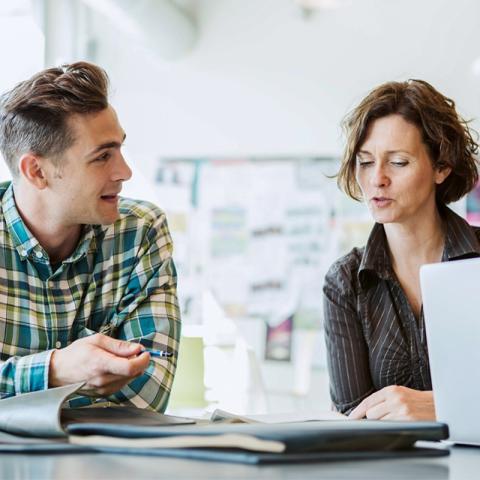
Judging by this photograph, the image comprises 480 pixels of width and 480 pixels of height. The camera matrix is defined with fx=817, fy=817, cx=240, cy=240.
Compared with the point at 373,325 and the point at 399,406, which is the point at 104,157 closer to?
the point at 373,325

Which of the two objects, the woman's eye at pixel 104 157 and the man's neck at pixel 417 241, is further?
the man's neck at pixel 417 241

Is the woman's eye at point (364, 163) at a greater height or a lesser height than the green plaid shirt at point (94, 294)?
greater

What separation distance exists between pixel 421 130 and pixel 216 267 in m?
2.00

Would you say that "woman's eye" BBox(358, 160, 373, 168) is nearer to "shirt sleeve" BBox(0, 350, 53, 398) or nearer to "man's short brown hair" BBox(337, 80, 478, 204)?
"man's short brown hair" BBox(337, 80, 478, 204)

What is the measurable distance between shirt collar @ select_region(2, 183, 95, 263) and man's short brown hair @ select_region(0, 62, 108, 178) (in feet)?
0.40

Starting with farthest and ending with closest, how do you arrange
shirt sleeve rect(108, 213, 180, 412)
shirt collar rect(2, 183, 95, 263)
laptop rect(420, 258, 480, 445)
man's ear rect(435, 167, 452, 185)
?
man's ear rect(435, 167, 452, 185) < shirt collar rect(2, 183, 95, 263) < shirt sleeve rect(108, 213, 180, 412) < laptop rect(420, 258, 480, 445)

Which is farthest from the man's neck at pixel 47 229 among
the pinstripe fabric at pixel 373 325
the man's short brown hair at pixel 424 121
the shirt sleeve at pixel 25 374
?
the man's short brown hair at pixel 424 121

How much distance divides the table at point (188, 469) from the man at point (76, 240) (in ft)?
2.17

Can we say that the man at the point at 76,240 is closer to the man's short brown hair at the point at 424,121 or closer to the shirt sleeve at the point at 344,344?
Result: the shirt sleeve at the point at 344,344

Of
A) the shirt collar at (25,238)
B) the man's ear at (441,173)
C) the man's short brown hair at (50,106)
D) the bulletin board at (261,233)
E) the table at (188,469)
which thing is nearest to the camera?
the table at (188,469)

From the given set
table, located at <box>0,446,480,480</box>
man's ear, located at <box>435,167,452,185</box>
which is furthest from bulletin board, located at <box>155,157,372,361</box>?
table, located at <box>0,446,480,480</box>

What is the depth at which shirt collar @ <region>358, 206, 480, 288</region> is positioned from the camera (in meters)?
1.71

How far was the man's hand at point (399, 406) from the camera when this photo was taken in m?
1.29

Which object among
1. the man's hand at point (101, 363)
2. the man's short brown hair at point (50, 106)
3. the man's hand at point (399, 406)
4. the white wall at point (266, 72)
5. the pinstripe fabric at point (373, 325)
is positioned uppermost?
the white wall at point (266, 72)
